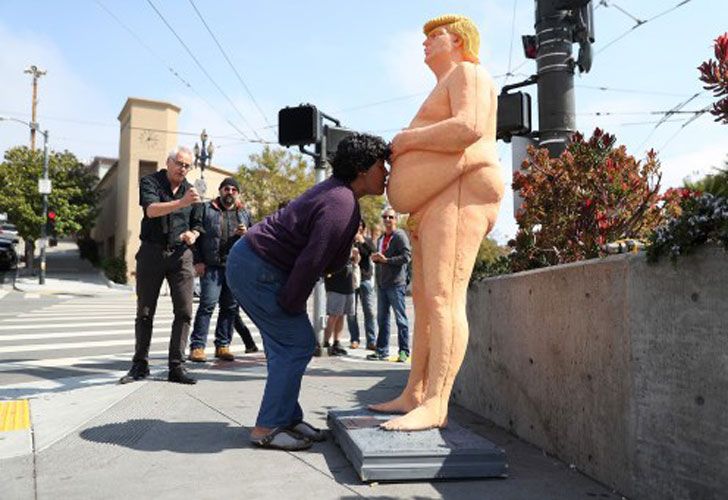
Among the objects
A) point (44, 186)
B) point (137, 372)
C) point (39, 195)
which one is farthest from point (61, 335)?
point (39, 195)

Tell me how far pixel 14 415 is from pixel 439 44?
11.2ft

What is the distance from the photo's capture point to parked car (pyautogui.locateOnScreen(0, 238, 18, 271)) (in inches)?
1163

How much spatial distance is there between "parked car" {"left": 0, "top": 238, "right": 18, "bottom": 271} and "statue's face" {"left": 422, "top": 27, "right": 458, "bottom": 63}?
3115cm

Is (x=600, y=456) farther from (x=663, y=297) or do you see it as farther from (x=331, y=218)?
(x=331, y=218)

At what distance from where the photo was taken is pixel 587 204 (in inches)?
159

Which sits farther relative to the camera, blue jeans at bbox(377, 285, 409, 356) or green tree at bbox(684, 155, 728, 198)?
blue jeans at bbox(377, 285, 409, 356)

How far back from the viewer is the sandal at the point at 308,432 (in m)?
3.20

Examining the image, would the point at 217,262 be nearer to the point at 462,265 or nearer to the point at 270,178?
the point at 462,265

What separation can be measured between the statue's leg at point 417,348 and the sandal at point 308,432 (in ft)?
1.13

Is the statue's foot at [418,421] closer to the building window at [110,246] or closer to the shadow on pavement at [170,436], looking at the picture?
the shadow on pavement at [170,436]

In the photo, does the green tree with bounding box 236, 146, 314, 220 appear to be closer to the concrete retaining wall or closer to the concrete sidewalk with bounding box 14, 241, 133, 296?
the concrete sidewalk with bounding box 14, 241, 133, 296

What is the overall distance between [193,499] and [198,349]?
4.11 m

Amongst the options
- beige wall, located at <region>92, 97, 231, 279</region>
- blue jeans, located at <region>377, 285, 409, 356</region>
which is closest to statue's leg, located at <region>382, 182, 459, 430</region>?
blue jeans, located at <region>377, 285, 409, 356</region>

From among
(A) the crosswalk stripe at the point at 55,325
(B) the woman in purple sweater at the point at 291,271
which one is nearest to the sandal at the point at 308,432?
(B) the woman in purple sweater at the point at 291,271
